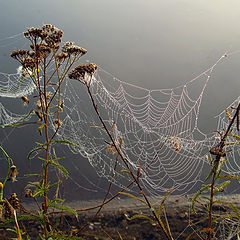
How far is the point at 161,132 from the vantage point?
426 centimetres

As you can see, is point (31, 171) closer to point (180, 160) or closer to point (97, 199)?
point (97, 199)

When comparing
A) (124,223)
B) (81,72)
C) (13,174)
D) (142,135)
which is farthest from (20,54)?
(142,135)

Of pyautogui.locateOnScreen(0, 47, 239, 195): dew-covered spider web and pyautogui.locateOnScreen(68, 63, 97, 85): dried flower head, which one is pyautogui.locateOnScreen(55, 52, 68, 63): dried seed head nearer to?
pyautogui.locateOnScreen(68, 63, 97, 85): dried flower head

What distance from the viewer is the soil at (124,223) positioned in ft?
9.37

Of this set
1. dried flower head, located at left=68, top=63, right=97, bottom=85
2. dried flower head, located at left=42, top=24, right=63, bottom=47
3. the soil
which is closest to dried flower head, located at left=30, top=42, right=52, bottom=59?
dried flower head, located at left=42, top=24, right=63, bottom=47

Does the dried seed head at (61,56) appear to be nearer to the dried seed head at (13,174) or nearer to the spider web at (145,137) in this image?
the dried seed head at (13,174)

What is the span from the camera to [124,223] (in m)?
3.05

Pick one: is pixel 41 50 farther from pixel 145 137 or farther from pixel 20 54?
pixel 145 137

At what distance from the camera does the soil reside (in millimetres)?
2857

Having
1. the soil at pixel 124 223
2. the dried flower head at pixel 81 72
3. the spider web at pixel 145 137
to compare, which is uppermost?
the dried flower head at pixel 81 72

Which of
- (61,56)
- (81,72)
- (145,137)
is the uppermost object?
(61,56)

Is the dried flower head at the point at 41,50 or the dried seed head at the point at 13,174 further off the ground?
the dried flower head at the point at 41,50

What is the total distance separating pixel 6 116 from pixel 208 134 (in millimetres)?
2664

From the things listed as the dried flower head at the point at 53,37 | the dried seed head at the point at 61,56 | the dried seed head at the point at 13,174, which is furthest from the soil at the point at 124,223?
the dried flower head at the point at 53,37
